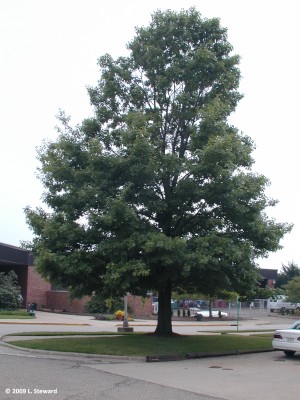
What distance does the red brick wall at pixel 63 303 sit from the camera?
155ft

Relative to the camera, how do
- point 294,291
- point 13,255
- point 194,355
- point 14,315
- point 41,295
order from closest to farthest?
1. point 194,355
2. point 14,315
3. point 13,255
4. point 41,295
5. point 294,291

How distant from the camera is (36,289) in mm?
47375

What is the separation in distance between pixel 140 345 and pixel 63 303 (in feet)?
101

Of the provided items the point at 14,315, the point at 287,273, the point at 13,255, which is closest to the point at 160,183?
the point at 14,315

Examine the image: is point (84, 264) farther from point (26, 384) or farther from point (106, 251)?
point (26, 384)

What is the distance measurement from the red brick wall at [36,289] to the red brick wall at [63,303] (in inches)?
20.3

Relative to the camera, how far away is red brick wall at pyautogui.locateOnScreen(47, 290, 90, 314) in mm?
47200

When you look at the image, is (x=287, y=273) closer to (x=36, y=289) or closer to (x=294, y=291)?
(x=294, y=291)

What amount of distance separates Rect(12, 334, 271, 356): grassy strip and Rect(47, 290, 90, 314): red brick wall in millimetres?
27195

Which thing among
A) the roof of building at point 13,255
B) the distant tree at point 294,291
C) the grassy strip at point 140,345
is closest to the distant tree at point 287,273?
the distant tree at point 294,291

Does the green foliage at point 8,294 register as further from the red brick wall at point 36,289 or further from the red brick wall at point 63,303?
the red brick wall at point 63,303

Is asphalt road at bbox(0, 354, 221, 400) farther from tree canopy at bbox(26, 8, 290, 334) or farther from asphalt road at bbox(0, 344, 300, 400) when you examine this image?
tree canopy at bbox(26, 8, 290, 334)

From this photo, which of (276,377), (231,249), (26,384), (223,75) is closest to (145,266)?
(231,249)

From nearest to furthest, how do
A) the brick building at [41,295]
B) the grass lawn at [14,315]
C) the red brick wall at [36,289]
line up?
the grass lawn at [14,315], the brick building at [41,295], the red brick wall at [36,289]
